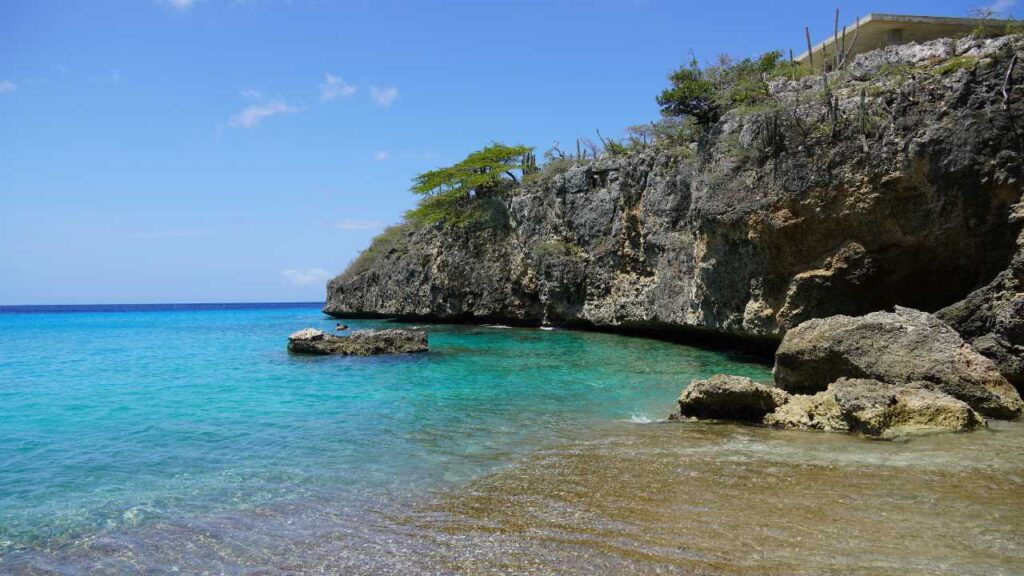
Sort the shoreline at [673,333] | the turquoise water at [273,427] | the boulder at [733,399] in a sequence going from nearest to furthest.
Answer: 1. the turquoise water at [273,427]
2. the boulder at [733,399]
3. the shoreline at [673,333]

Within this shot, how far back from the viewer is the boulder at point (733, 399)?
8.88 meters

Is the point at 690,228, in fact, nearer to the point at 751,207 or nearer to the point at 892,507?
the point at 751,207

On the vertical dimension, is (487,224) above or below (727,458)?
above

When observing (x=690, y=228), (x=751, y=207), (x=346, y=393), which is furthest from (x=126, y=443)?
(x=690, y=228)

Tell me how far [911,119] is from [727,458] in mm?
10034

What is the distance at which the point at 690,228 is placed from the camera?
20734mm

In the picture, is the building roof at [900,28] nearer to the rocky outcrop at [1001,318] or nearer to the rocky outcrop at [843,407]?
the rocky outcrop at [1001,318]

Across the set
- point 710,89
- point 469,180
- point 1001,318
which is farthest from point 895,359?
point 469,180

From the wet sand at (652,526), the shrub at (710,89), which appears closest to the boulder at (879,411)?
the wet sand at (652,526)

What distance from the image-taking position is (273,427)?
30.6 ft

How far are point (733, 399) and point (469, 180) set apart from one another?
26.7m

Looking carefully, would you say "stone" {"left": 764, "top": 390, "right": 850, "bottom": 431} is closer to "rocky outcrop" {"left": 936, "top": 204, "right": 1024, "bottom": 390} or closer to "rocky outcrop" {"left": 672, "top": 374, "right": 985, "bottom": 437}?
"rocky outcrop" {"left": 672, "top": 374, "right": 985, "bottom": 437}

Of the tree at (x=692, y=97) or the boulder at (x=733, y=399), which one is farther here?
the tree at (x=692, y=97)

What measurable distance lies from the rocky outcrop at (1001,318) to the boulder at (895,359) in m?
1.18
